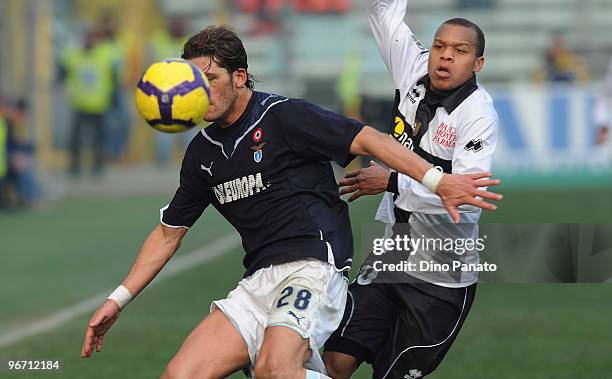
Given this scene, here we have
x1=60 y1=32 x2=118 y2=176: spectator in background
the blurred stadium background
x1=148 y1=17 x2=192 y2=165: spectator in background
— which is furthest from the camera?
x1=148 y1=17 x2=192 y2=165: spectator in background

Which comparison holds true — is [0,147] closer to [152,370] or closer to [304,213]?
[152,370]

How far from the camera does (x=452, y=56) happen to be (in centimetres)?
643

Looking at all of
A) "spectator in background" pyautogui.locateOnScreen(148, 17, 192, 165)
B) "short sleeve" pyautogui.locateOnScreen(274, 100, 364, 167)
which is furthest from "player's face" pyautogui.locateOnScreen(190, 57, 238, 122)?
"spectator in background" pyautogui.locateOnScreen(148, 17, 192, 165)

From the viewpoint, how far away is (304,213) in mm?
6203

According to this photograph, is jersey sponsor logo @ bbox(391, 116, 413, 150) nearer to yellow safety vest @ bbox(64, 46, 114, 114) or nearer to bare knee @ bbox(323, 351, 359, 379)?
bare knee @ bbox(323, 351, 359, 379)

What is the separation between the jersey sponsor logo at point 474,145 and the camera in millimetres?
6223

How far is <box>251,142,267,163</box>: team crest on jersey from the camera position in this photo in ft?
20.3

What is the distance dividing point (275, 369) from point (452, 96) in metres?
1.76

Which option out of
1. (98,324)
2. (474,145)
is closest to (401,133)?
(474,145)

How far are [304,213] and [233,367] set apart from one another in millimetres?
838

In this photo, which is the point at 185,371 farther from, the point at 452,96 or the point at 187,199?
the point at 452,96

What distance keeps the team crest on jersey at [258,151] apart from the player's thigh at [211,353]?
79 centimetres

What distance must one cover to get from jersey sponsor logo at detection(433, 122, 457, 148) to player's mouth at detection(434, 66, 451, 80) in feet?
0.78

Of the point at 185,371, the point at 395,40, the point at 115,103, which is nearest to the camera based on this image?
the point at 185,371
